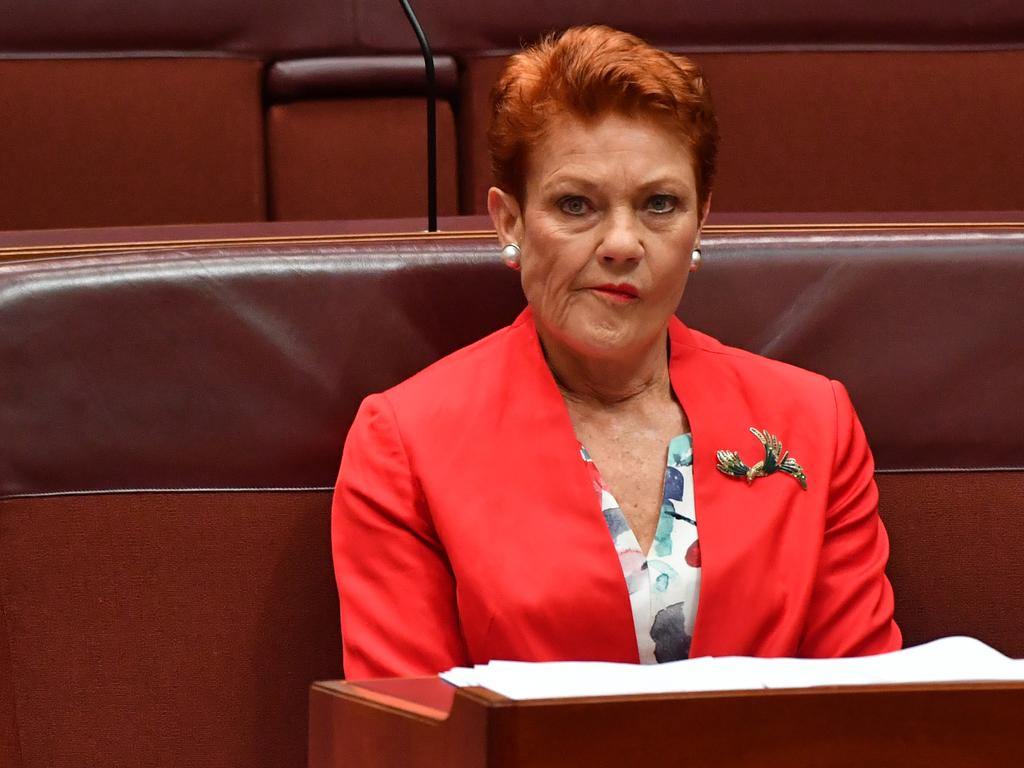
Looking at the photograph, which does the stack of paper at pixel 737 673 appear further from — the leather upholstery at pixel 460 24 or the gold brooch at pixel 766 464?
the leather upholstery at pixel 460 24

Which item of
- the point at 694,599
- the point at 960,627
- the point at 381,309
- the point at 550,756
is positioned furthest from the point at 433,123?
the point at 550,756

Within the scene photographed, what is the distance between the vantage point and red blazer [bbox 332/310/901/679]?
103 centimetres

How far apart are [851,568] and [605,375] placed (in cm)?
24

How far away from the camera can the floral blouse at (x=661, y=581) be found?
1058mm

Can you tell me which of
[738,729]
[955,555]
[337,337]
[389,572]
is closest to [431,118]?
[337,337]

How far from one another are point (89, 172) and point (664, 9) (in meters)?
0.79

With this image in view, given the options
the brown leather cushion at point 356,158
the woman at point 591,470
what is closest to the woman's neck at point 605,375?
the woman at point 591,470

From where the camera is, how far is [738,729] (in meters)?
0.67

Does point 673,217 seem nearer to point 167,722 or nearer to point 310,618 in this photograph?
point 310,618

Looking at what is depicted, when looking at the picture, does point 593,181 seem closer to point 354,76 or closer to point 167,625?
point 167,625

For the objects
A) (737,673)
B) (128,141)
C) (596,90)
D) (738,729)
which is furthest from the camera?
(128,141)

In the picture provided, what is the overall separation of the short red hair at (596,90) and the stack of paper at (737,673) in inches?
15.6

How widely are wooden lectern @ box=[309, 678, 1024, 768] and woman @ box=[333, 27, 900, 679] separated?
322 millimetres

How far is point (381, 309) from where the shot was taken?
1.20m
